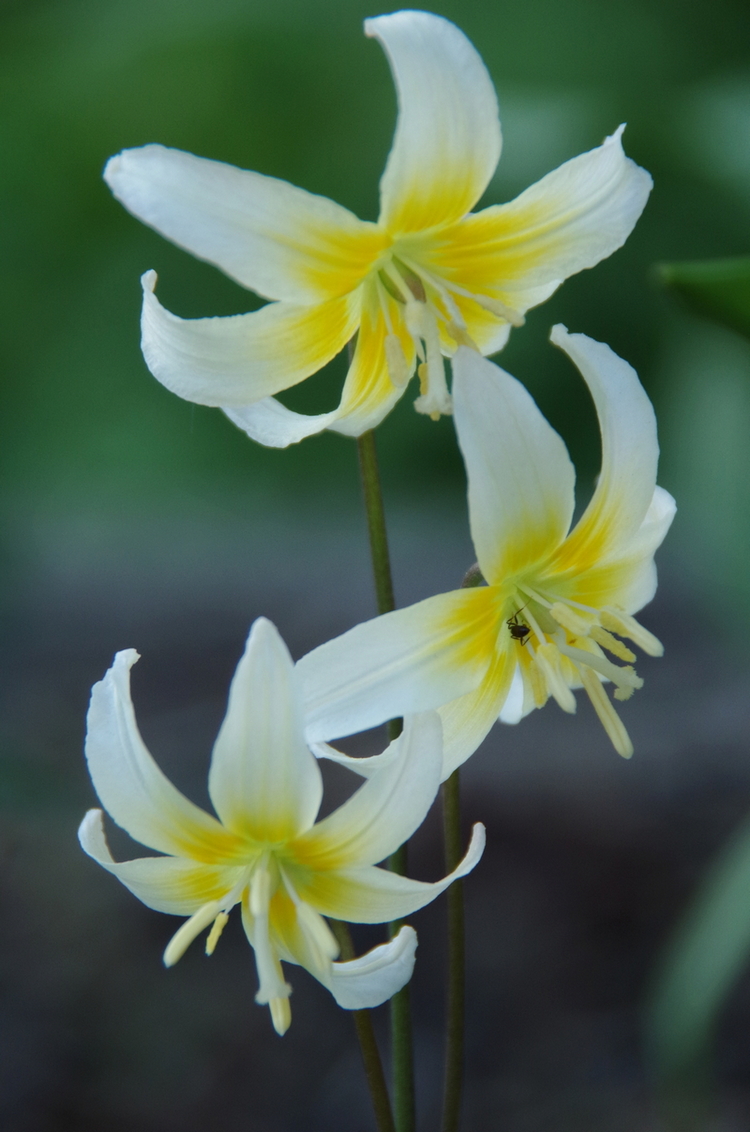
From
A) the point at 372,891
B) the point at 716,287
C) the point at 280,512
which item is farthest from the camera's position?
the point at 280,512

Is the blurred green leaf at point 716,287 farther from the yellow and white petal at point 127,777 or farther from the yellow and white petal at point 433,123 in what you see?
the yellow and white petal at point 127,777

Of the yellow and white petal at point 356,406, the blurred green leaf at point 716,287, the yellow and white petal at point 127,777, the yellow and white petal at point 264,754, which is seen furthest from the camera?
the yellow and white petal at point 356,406

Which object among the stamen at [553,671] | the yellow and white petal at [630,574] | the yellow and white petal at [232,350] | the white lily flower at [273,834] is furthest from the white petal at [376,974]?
the yellow and white petal at [232,350]

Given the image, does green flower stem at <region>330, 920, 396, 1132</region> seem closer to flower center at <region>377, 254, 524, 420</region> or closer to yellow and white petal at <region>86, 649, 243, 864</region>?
yellow and white petal at <region>86, 649, 243, 864</region>

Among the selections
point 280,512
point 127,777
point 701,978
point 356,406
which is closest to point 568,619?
point 356,406

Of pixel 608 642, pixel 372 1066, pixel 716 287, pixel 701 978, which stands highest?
pixel 716 287

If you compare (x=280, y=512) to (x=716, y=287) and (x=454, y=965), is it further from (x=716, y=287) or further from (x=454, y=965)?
(x=716, y=287)

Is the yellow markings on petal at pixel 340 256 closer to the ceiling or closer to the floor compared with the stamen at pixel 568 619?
closer to the ceiling
